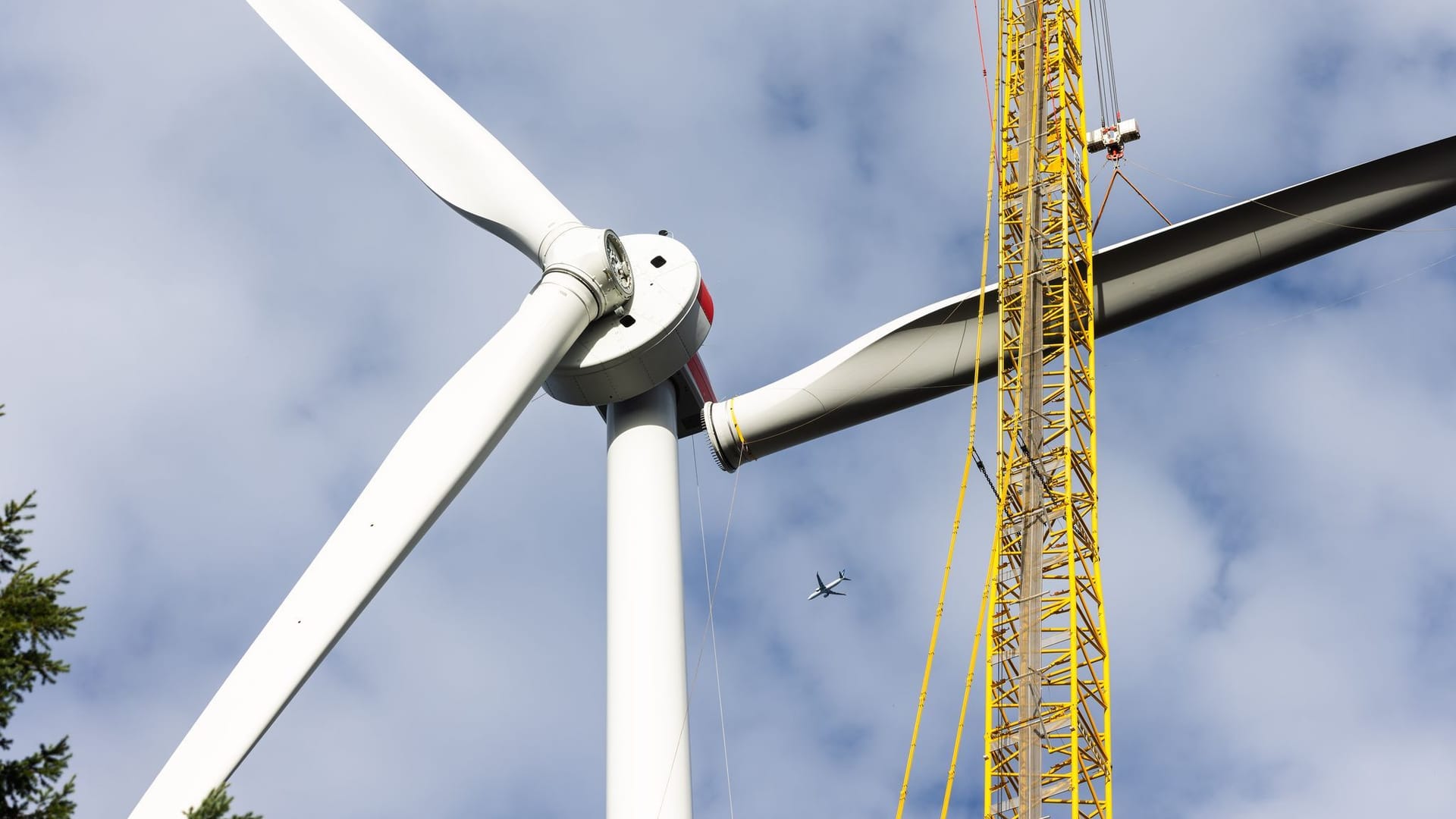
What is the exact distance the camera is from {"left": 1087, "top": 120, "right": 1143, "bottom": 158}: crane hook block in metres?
40.0

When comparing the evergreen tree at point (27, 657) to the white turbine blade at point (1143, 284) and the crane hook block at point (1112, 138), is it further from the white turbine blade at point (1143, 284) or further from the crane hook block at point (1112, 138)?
the crane hook block at point (1112, 138)

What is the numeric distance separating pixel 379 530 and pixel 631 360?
6.41m

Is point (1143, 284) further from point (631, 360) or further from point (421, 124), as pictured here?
point (421, 124)

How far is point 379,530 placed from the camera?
23.5 m

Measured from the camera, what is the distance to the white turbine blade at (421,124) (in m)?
29.8

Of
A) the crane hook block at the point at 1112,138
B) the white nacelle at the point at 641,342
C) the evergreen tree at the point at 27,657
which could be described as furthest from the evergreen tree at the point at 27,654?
the crane hook block at the point at 1112,138

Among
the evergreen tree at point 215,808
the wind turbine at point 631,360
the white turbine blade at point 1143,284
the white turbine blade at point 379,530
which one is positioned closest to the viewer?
the evergreen tree at point 215,808

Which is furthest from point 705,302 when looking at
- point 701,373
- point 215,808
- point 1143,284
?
point 215,808

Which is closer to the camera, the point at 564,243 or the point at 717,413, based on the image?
the point at 564,243

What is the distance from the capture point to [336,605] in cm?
2252

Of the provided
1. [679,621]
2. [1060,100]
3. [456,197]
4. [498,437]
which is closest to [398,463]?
[498,437]

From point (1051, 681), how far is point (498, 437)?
449 inches

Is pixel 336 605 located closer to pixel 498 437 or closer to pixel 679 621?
pixel 498 437

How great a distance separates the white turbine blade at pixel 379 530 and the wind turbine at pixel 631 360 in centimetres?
3
